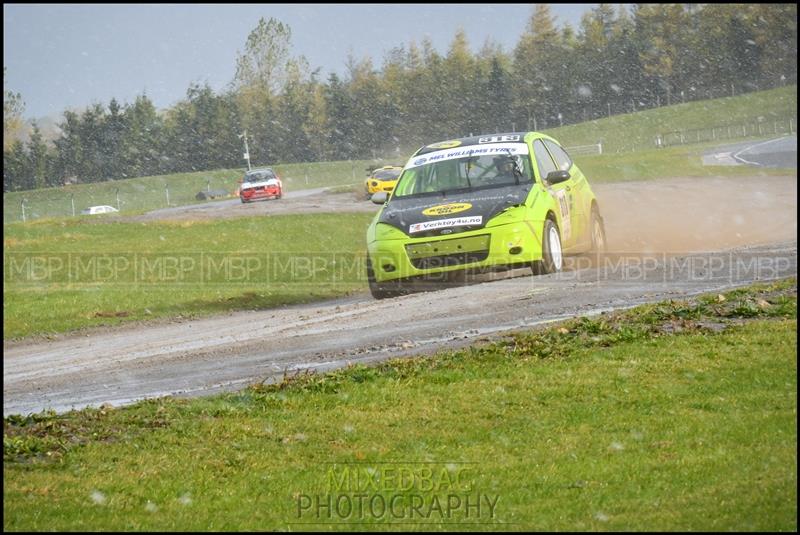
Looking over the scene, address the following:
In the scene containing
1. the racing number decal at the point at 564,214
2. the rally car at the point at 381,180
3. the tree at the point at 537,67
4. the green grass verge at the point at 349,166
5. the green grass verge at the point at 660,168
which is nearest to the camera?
the racing number decal at the point at 564,214

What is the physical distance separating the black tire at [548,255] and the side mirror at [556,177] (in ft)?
1.79

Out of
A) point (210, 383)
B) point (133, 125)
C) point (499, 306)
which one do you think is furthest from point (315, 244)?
point (133, 125)

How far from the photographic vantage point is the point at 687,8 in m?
95.0

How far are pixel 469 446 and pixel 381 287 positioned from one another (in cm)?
787

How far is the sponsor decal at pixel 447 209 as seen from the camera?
13750 mm

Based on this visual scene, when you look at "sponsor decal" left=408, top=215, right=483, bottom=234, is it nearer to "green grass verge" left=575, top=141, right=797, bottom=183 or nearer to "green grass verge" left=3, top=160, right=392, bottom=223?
"green grass verge" left=575, top=141, right=797, bottom=183

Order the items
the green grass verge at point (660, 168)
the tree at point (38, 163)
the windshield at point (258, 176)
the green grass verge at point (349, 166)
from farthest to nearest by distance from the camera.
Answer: the tree at point (38, 163) < the green grass verge at point (349, 166) < the windshield at point (258, 176) < the green grass verge at point (660, 168)

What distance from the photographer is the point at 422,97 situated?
101 m

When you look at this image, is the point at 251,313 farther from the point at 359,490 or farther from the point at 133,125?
the point at 133,125

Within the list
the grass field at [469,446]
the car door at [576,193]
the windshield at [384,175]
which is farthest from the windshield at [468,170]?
the windshield at [384,175]

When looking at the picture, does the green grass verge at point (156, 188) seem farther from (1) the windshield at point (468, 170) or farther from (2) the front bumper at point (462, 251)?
(2) the front bumper at point (462, 251)

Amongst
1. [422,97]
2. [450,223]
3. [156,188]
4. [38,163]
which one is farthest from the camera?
[422,97]

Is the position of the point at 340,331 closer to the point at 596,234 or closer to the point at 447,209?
the point at 447,209

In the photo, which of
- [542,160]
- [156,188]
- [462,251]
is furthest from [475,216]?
[156,188]
